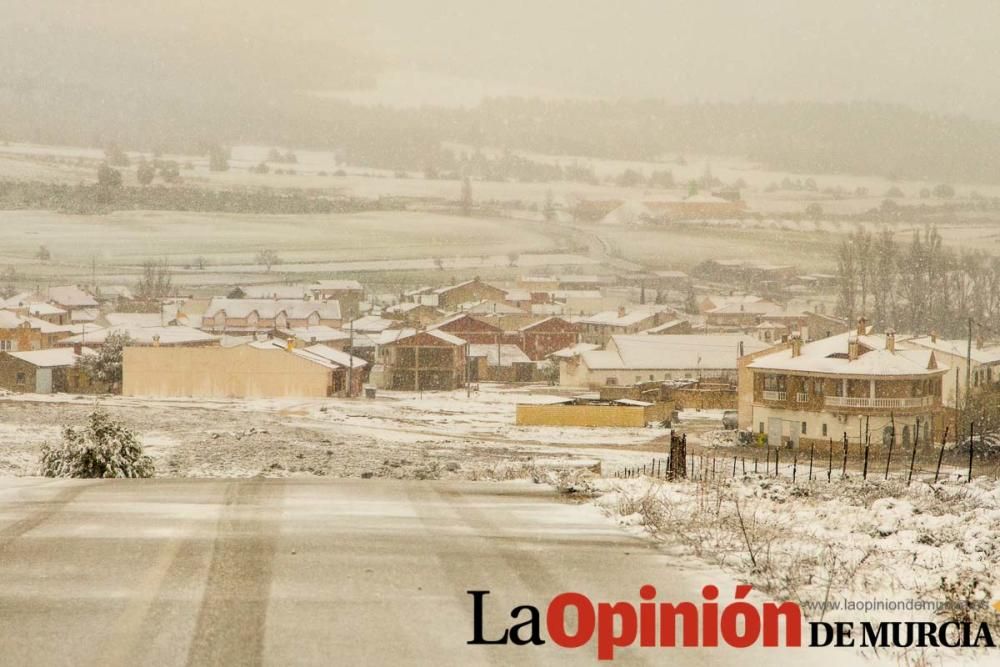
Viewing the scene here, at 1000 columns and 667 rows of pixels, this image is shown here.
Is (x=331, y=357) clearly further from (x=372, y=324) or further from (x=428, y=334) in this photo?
(x=428, y=334)

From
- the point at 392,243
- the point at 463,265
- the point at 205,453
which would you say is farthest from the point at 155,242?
the point at 205,453

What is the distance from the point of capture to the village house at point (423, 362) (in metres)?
20.7

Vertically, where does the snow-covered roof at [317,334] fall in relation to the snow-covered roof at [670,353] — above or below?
above

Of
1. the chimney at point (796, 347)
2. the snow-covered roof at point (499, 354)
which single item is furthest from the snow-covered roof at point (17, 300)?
the chimney at point (796, 347)

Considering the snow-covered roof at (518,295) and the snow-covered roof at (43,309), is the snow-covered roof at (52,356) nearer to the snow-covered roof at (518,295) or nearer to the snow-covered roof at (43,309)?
the snow-covered roof at (43,309)

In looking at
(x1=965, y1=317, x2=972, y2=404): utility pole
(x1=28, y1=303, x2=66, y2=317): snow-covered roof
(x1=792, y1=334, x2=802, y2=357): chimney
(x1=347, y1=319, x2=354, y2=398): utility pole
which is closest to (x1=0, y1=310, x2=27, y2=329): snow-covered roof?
(x1=28, y1=303, x2=66, y2=317): snow-covered roof

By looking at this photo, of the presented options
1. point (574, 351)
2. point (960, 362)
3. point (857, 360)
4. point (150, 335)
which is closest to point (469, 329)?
point (574, 351)

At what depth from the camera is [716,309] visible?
22953 millimetres

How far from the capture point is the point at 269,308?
2203cm

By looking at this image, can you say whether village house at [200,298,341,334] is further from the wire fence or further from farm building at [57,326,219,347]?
the wire fence

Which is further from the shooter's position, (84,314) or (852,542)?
(84,314)

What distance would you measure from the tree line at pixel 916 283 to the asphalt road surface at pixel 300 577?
16.3 m

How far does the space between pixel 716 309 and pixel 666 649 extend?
61.8 ft

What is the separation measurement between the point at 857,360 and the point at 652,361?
3754 millimetres
